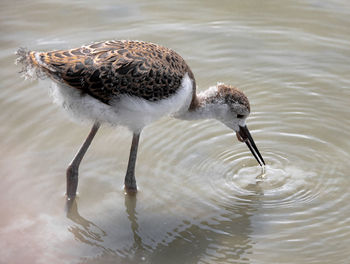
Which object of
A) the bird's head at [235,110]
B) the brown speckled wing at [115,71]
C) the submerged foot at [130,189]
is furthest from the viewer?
the bird's head at [235,110]

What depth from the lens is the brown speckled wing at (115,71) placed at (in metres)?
5.55

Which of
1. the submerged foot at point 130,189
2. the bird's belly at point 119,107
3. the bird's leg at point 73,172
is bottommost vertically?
the submerged foot at point 130,189

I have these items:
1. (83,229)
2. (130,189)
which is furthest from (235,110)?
(83,229)

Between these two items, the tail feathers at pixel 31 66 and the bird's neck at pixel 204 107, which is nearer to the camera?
the tail feathers at pixel 31 66

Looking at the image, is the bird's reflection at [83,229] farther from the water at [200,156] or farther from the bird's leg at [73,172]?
the bird's leg at [73,172]

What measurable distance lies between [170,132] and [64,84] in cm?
199

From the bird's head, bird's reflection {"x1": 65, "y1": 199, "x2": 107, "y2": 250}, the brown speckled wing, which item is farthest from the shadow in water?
the brown speckled wing

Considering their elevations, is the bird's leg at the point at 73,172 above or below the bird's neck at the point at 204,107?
below

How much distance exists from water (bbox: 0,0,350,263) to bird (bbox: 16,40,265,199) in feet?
1.69

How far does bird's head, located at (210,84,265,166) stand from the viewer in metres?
6.64

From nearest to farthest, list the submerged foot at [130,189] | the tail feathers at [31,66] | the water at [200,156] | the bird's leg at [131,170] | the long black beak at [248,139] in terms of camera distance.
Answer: the tail feathers at [31,66] → the water at [200,156] → the bird's leg at [131,170] → the submerged foot at [130,189] → the long black beak at [248,139]

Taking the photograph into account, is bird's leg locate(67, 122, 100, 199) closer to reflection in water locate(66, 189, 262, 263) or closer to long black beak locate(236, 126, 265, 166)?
reflection in water locate(66, 189, 262, 263)

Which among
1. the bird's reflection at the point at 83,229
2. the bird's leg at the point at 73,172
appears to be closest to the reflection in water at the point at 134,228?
the bird's reflection at the point at 83,229

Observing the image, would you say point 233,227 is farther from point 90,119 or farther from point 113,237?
point 90,119
